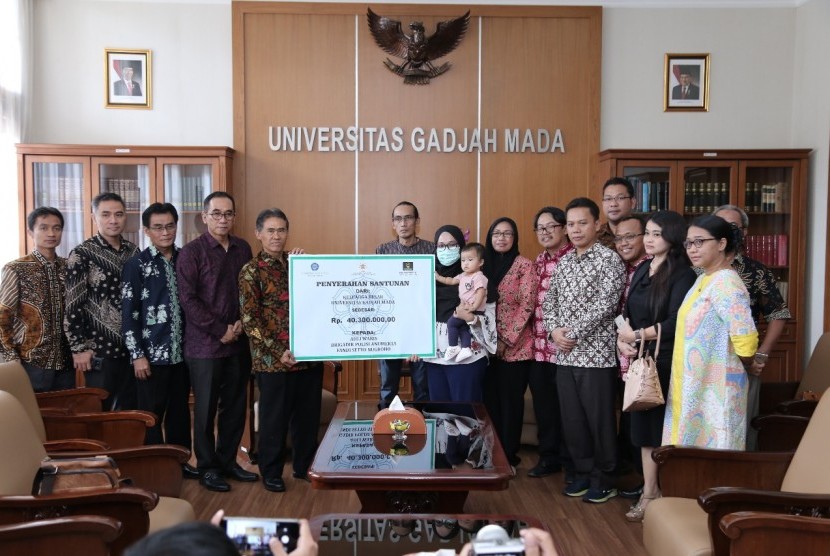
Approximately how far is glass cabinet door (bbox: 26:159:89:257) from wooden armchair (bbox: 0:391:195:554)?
3284 millimetres

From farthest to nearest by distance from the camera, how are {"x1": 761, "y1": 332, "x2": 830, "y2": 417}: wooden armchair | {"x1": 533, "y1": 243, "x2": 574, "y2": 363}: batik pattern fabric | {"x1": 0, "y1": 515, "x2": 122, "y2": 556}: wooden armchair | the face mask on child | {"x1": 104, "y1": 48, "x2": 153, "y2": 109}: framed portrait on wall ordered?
{"x1": 104, "y1": 48, "x2": 153, "y2": 109}: framed portrait on wall < the face mask on child < {"x1": 533, "y1": 243, "x2": 574, "y2": 363}: batik pattern fabric < {"x1": 761, "y1": 332, "x2": 830, "y2": 417}: wooden armchair < {"x1": 0, "y1": 515, "x2": 122, "y2": 556}: wooden armchair

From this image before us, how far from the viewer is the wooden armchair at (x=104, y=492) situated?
212cm

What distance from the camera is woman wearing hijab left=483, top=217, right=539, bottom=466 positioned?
4035 mm

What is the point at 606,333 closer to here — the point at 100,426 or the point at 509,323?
the point at 509,323

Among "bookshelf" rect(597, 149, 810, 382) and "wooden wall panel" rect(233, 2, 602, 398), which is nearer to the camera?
"bookshelf" rect(597, 149, 810, 382)

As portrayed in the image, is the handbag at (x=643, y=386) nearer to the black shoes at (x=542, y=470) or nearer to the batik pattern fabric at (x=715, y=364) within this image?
the batik pattern fabric at (x=715, y=364)

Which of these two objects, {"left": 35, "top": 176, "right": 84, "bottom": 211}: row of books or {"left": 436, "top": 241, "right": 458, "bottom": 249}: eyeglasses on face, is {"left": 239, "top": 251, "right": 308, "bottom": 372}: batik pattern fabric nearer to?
{"left": 436, "top": 241, "right": 458, "bottom": 249}: eyeglasses on face

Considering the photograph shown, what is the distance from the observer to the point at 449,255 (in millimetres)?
4094

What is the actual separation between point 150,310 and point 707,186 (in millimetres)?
4265

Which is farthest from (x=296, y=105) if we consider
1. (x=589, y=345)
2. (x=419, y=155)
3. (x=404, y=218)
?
(x=589, y=345)

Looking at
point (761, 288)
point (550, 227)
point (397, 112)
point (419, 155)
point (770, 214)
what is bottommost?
point (761, 288)

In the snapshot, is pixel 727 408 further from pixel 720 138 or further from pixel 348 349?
pixel 720 138

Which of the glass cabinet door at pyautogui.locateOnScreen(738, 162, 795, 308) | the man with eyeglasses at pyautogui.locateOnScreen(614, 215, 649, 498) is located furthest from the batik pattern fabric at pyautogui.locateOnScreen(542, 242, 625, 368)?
the glass cabinet door at pyautogui.locateOnScreen(738, 162, 795, 308)

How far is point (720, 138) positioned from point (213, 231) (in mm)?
4297
